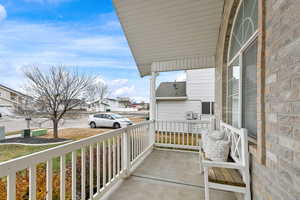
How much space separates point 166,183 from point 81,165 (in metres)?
1.49

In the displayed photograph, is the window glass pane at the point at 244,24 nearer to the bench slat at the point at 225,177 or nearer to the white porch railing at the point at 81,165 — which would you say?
the bench slat at the point at 225,177

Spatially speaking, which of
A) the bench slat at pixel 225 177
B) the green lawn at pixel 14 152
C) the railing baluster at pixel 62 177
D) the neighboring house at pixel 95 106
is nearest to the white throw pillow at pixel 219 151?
the bench slat at pixel 225 177

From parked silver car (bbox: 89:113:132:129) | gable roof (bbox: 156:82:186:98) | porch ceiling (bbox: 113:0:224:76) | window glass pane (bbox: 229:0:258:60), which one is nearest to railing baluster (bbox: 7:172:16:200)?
window glass pane (bbox: 229:0:258:60)

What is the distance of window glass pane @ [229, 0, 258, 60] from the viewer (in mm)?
1768

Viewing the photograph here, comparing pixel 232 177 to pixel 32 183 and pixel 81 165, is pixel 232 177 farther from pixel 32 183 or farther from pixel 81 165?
pixel 32 183

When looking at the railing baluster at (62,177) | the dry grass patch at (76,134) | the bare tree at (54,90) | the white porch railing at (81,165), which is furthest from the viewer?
the dry grass patch at (76,134)

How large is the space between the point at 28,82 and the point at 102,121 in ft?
16.3

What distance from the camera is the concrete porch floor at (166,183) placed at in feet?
6.76

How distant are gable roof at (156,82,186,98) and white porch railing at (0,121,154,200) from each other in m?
4.96

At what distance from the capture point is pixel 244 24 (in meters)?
2.13

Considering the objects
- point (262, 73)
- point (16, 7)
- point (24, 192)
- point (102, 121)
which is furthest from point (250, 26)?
point (102, 121)

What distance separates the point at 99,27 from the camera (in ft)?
21.8

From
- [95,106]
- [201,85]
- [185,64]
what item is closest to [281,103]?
[185,64]

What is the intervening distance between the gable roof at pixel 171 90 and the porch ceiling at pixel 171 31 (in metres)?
4.28
